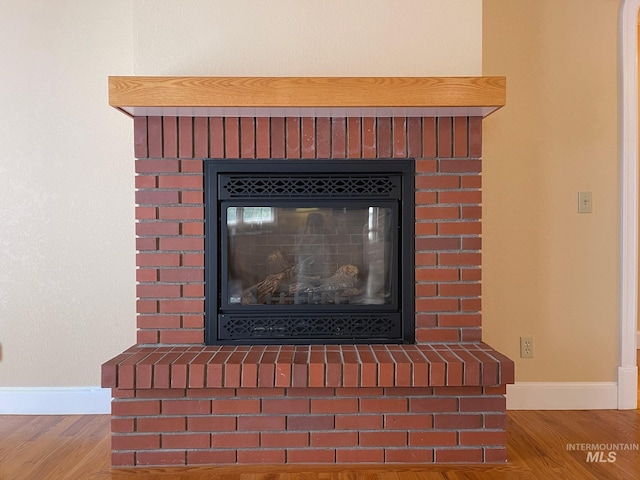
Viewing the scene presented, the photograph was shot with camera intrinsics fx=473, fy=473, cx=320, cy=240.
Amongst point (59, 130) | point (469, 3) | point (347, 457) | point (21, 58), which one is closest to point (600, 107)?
point (469, 3)

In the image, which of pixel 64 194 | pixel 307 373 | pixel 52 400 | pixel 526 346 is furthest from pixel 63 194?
pixel 526 346

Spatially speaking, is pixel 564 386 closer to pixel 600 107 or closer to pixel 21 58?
pixel 600 107

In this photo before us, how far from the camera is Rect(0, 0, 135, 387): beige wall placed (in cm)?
231

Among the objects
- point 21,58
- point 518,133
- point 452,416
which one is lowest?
point 452,416

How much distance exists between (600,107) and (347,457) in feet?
6.67

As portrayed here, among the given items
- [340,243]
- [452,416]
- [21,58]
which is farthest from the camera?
[21,58]

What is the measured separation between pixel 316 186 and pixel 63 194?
1.29 m

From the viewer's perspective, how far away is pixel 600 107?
7.68ft

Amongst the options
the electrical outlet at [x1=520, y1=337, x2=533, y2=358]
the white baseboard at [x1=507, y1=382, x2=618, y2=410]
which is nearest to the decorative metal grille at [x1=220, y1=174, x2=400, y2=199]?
the electrical outlet at [x1=520, y1=337, x2=533, y2=358]

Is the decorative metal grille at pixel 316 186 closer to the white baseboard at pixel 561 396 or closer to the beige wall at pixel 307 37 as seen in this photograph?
the beige wall at pixel 307 37

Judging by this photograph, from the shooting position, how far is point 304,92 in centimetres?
178

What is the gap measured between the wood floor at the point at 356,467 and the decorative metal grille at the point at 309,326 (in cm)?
51

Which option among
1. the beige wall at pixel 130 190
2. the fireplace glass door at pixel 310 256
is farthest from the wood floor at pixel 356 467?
the fireplace glass door at pixel 310 256

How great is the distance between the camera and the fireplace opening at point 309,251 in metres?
1.98
